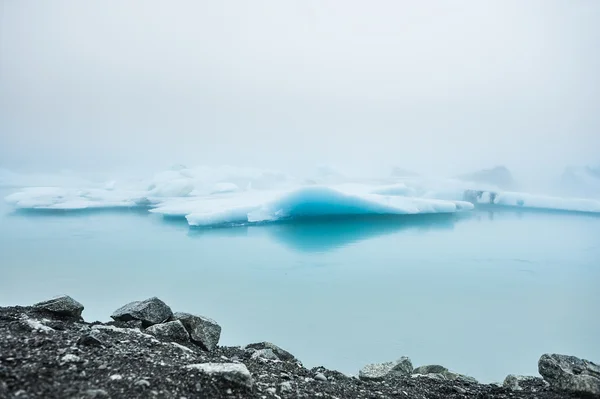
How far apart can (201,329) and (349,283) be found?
3251mm

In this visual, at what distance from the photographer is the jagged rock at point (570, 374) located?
68.7 inches

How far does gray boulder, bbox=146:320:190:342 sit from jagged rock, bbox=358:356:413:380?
38.1 inches

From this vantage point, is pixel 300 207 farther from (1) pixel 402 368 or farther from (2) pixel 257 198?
(1) pixel 402 368

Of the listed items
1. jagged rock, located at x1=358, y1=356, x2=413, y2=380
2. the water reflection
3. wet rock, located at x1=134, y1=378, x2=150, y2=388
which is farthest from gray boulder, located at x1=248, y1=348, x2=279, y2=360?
the water reflection

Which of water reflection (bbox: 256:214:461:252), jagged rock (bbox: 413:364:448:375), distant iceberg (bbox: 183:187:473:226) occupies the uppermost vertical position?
distant iceberg (bbox: 183:187:473:226)

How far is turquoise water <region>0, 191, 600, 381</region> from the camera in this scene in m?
3.50

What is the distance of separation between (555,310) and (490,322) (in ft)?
3.55

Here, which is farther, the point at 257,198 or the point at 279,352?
the point at 257,198

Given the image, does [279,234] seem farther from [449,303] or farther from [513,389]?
[513,389]

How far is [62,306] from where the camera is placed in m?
2.09

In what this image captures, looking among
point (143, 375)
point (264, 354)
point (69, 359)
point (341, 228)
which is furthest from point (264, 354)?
point (341, 228)

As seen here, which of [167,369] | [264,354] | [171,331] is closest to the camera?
[167,369]

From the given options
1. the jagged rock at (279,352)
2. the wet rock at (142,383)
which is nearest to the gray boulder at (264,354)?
the jagged rock at (279,352)

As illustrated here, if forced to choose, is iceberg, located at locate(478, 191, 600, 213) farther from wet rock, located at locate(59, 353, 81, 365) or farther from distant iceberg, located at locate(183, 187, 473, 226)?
wet rock, located at locate(59, 353, 81, 365)
